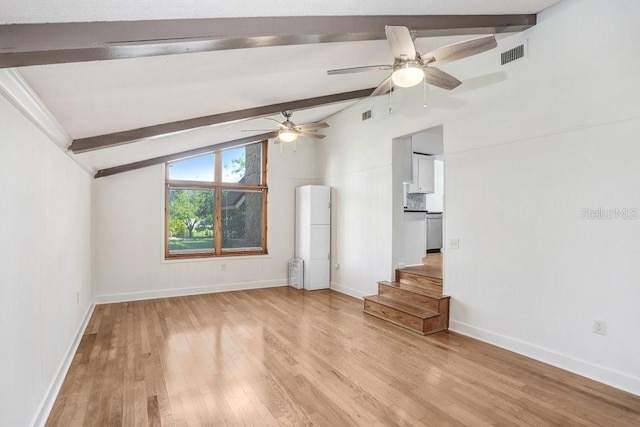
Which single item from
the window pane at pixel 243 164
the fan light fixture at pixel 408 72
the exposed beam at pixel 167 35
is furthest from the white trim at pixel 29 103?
the window pane at pixel 243 164

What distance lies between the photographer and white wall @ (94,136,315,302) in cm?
583

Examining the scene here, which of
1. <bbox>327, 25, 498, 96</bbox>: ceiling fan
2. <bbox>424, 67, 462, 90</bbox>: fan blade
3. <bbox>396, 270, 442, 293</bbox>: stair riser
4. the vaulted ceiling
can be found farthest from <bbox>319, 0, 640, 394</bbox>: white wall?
<bbox>327, 25, 498, 96</bbox>: ceiling fan

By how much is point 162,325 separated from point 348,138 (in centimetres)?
453

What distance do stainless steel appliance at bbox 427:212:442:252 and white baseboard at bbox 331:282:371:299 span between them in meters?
3.04

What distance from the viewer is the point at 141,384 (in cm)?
299

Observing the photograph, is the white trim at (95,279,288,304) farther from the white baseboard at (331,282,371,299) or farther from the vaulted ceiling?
the vaulted ceiling

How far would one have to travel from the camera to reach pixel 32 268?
2332mm

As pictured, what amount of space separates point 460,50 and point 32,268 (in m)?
3.66

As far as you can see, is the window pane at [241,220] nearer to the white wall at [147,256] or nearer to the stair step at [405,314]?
the white wall at [147,256]

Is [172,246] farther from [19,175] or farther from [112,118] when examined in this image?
[19,175]

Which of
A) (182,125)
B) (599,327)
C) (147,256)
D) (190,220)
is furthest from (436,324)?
(147,256)

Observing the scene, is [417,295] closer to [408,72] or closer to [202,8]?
[408,72]

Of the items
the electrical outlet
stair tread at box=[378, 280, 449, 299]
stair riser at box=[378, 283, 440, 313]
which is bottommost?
stair riser at box=[378, 283, 440, 313]

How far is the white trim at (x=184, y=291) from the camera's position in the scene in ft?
19.2
